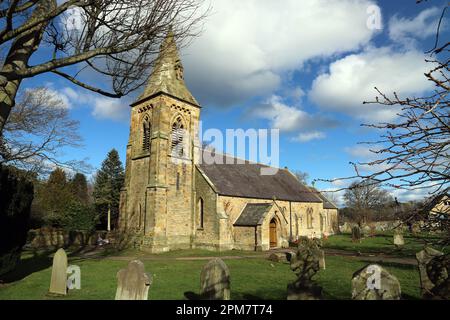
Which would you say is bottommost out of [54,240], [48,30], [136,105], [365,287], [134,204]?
[54,240]

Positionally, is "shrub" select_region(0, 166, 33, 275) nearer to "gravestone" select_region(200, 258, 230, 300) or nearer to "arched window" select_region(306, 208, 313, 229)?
"gravestone" select_region(200, 258, 230, 300)

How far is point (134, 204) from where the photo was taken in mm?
24438

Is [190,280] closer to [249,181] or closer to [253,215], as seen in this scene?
[253,215]

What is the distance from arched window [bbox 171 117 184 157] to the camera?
81.1 feet

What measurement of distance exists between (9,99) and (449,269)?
1293 cm

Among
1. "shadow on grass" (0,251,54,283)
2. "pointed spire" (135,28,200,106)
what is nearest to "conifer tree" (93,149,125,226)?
"pointed spire" (135,28,200,106)

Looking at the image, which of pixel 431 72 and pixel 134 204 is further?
pixel 134 204

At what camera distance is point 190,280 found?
37.8 feet

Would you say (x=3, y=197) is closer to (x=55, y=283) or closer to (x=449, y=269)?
(x=55, y=283)

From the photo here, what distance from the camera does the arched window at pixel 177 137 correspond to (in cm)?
2472

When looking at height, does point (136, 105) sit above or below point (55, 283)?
above

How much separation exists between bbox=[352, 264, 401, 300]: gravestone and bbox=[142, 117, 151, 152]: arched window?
21.0 meters

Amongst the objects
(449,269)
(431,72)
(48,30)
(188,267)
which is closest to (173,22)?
(48,30)

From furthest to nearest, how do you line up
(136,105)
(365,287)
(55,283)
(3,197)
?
(136,105) → (3,197) → (55,283) → (365,287)
